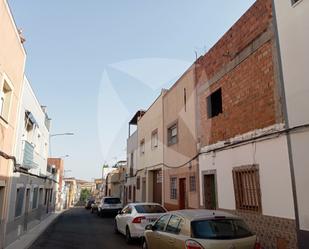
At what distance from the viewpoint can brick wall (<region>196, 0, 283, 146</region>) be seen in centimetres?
819

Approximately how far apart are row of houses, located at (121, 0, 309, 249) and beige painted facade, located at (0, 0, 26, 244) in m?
6.97

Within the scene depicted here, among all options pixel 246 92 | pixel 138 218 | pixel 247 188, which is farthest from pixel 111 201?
pixel 246 92

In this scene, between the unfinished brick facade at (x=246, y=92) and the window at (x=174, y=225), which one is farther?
the unfinished brick facade at (x=246, y=92)

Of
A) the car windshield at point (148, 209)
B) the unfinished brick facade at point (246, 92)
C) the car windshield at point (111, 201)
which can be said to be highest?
the unfinished brick facade at point (246, 92)

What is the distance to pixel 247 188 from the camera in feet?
29.1

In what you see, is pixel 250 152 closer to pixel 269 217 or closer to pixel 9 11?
pixel 269 217

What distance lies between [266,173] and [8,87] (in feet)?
28.4

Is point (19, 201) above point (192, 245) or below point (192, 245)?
above

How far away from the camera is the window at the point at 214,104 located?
11.2 meters

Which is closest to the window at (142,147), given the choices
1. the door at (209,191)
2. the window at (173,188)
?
the window at (173,188)

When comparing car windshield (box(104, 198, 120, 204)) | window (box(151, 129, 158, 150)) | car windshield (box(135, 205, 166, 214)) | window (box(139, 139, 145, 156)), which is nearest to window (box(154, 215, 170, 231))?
car windshield (box(135, 205, 166, 214))

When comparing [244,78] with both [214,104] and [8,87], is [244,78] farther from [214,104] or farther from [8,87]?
[8,87]

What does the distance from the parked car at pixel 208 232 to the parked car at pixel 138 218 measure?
13.6 ft

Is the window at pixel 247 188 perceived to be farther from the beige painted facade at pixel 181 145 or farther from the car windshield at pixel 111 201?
the car windshield at pixel 111 201
